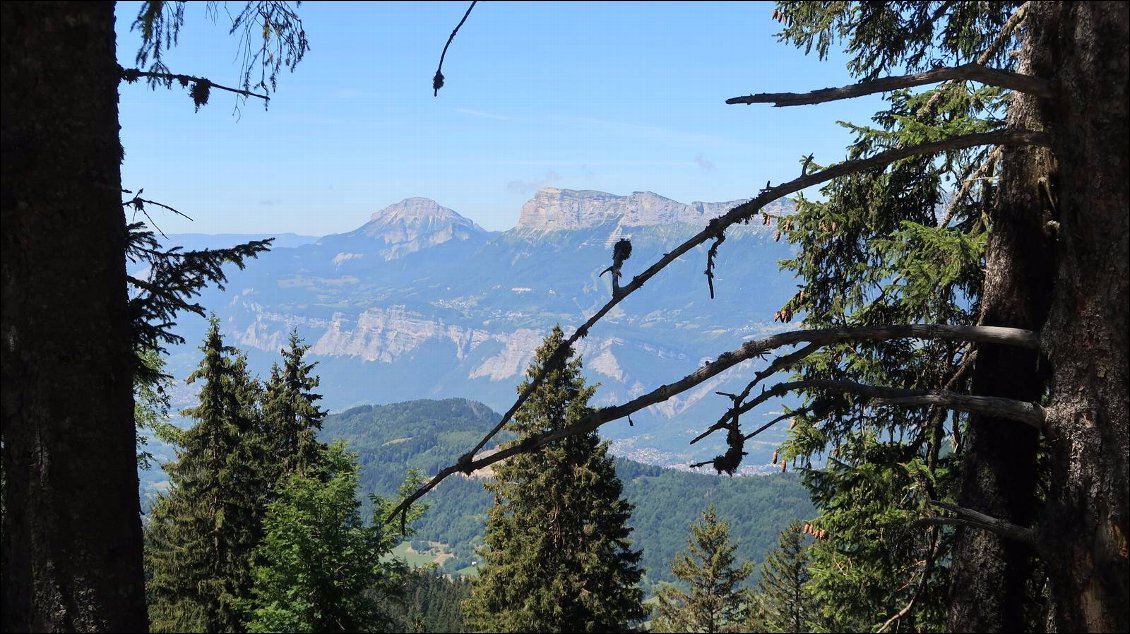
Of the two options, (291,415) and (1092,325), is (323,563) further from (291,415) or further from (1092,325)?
(1092,325)

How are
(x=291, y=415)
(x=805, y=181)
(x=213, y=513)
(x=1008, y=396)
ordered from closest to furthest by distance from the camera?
(x=805, y=181) < (x=1008, y=396) < (x=213, y=513) < (x=291, y=415)

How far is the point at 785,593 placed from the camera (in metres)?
37.5

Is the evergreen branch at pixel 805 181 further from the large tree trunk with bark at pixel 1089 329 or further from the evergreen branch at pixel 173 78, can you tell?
the evergreen branch at pixel 173 78

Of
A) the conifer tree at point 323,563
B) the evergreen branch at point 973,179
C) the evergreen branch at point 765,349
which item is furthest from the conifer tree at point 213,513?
the evergreen branch at point 765,349

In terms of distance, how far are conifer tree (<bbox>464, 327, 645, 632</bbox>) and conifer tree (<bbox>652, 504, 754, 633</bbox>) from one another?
9321mm

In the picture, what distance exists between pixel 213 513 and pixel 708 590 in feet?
68.9

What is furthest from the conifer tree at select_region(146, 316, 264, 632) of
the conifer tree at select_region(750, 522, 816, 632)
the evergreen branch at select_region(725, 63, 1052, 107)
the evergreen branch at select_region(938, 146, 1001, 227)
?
the evergreen branch at select_region(725, 63, 1052, 107)

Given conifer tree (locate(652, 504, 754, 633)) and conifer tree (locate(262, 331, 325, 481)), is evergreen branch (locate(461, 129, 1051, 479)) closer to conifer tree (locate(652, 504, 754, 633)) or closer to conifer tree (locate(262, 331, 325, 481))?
conifer tree (locate(262, 331, 325, 481))

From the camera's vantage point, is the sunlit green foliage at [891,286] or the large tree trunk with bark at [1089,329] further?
the sunlit green foliage at [891,286]

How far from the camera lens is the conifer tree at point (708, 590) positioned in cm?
3575

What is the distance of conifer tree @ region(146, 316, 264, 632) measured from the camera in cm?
2308

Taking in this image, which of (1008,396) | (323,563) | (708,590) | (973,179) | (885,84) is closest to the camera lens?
(885,84)

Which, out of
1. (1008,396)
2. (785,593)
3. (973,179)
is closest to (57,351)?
(1008,396)

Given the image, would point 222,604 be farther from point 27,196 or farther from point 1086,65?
point 1086,65
